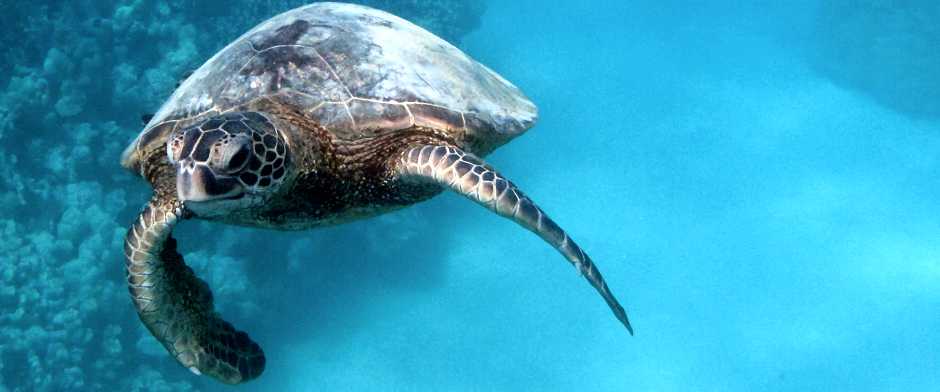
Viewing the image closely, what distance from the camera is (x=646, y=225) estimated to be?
46.2ft

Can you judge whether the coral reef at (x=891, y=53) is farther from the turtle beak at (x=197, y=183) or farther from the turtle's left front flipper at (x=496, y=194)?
the turtle beak at (x=197, y=183)

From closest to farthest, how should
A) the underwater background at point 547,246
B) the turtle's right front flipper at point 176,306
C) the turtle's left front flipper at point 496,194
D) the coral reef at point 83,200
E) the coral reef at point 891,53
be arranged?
the turtle's left front flipper at point 496,194, the turtle's right front flipper at point 176,306, the coral reef at point 83,200, the underwater background at point 547,246, the coral reef at point 891,53

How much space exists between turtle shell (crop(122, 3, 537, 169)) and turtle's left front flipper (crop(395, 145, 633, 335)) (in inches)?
11.9

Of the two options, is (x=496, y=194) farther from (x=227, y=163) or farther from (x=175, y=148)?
(x=175, y=148)

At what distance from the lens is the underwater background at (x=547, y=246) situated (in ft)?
26.3

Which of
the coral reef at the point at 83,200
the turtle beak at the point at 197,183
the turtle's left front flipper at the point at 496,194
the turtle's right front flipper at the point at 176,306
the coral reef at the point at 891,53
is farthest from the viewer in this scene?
the coral reef at the point at 891,53

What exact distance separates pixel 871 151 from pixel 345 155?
62.8 feet

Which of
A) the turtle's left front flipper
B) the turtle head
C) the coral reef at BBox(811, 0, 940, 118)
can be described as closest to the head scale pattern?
the turtle head

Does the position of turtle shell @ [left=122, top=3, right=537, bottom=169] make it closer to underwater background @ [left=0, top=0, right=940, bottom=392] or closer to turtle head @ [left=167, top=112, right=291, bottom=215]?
turtle head @ [left=167, top=112, right=291, bottom=215]

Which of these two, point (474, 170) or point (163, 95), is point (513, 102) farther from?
point (163, 95)

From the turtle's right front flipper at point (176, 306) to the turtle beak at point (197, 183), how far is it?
801mm

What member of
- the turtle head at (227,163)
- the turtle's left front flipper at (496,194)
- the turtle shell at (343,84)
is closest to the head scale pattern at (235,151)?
the turtle head at (227,163)

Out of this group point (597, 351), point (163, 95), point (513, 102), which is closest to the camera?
point (513, 102)

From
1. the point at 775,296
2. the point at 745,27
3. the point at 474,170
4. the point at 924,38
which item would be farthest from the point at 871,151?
the point at 474,170
